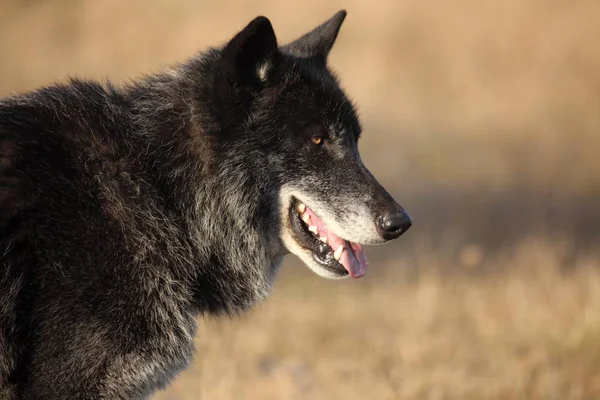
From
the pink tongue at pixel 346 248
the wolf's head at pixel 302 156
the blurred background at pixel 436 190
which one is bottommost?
the blurred background at pixel 436 190

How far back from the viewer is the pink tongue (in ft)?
15.1

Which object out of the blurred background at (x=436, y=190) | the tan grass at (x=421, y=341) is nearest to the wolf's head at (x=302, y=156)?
the blurred background at (x=436, y=190)

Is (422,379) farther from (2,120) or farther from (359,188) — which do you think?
(2,120)

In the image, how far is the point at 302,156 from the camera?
177 inches

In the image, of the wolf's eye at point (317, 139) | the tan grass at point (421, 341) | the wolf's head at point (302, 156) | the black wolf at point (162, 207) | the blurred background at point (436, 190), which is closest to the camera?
the black wolf at point (162, 207)

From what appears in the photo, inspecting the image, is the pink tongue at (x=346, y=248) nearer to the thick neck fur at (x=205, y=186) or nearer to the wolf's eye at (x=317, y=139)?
the thick neck fur at (x=205, y=186)

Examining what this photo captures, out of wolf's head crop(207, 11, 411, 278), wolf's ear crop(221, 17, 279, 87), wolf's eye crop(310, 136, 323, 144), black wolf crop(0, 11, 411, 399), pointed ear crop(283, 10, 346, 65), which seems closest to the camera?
black wolf crop(0, 11, 411, 399)

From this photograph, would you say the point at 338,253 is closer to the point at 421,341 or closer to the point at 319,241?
the point at 319,241

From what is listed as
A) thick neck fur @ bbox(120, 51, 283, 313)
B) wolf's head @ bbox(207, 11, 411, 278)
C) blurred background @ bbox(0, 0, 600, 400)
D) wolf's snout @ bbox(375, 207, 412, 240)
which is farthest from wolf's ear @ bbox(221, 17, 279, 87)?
blurred background @ bbox(0, 0, 600, 400)

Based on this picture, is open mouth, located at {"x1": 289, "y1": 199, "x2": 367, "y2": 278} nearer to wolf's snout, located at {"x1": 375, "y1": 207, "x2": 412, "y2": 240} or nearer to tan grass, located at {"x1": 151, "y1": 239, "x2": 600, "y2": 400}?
wolf's snout, located at {"x1": 375, "y1": 207, "x2": 412, "y2": 240}

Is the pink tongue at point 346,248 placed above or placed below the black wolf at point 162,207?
below

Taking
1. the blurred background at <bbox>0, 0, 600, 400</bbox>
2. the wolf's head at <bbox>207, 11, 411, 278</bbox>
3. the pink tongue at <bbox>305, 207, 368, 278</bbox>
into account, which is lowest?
the blurred background at <bbox>0, 0, 600, 400</bbox>

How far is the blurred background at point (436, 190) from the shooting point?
639cm

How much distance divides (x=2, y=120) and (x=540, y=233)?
8.14m
